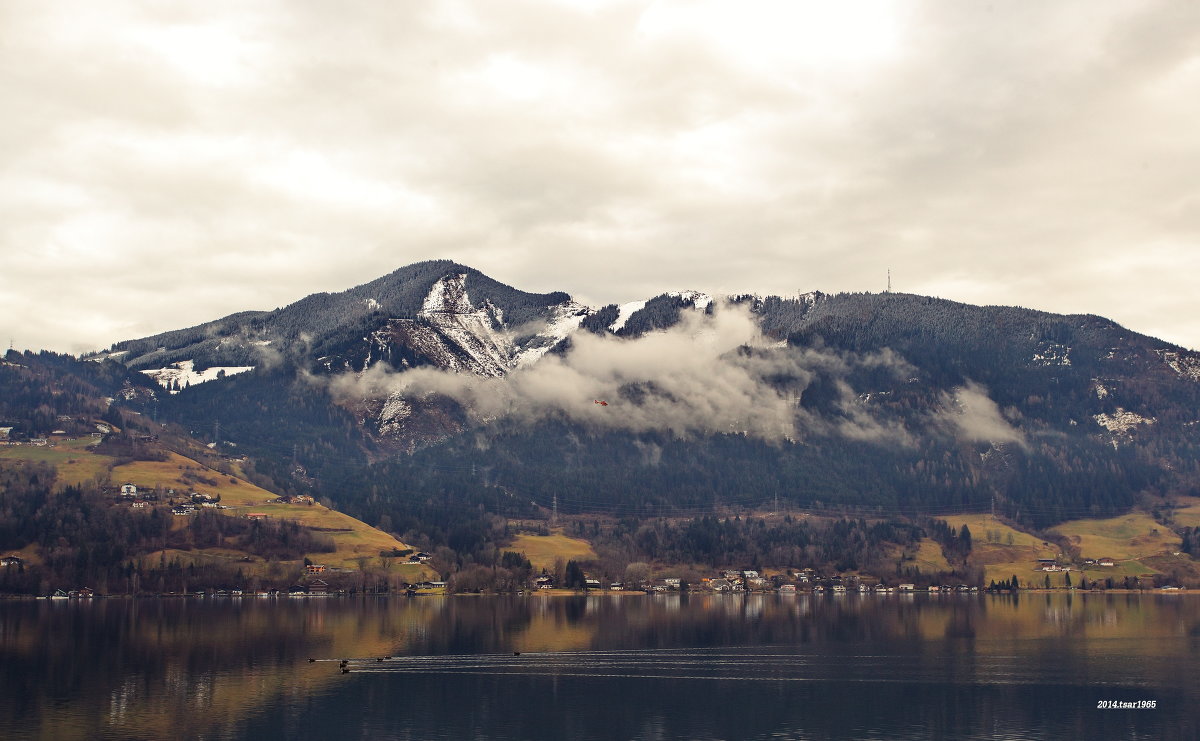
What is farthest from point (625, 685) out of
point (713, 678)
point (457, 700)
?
point (457, 700)

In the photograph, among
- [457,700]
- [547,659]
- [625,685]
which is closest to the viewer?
[457,700]

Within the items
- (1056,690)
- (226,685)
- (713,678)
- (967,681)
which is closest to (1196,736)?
(1056,690)

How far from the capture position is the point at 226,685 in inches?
5344

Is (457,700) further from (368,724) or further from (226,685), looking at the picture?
(226,685)

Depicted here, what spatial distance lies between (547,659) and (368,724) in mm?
55618

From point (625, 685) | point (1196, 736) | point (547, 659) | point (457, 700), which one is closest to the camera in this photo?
point (1196, 736)

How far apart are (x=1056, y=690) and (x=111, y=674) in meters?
124

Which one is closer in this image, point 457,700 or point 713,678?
point 457,700

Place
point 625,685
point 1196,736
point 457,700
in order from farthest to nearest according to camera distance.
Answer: point 625,685 → point 457,700 → point 1196,736

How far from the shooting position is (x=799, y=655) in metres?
174

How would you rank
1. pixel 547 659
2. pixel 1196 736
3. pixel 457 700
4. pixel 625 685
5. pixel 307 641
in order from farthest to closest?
pixel 307 641 → pixel 547 659 → pixel 625 685 → pixel 457 700 → pixel 1196 736

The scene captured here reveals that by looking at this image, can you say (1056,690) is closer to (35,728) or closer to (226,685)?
(226,685)

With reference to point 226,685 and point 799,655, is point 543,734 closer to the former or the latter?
point 226,685

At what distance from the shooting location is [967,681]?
143 m
